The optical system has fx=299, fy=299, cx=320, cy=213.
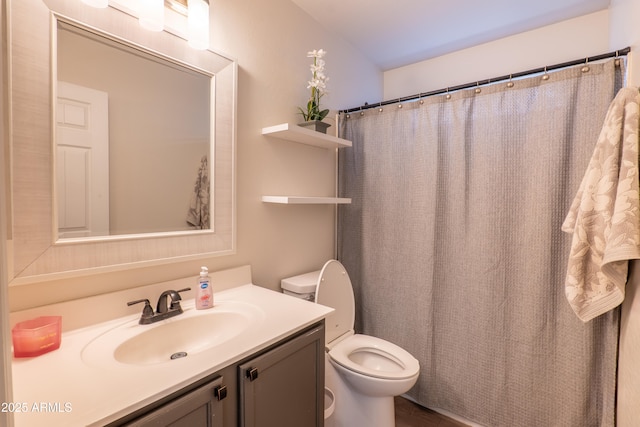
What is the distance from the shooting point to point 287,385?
1.04 meters

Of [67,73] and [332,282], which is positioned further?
[332,282]

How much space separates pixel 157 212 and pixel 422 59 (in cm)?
224

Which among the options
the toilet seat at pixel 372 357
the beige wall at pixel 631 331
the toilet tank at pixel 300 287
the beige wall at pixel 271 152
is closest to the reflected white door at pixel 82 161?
the beige wall at pixel 271 152

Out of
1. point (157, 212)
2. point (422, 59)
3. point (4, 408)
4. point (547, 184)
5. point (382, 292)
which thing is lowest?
point (382, 292)

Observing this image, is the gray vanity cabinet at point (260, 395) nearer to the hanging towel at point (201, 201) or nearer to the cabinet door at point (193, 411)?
the cabinet door at point (193, 411)

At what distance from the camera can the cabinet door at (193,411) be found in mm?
702

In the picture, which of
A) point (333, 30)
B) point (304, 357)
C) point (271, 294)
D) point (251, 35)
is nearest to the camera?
point (304, 357)

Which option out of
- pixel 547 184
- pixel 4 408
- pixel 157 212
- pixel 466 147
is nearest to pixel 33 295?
pixel 157 212

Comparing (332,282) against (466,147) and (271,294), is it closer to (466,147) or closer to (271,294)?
(271,294)

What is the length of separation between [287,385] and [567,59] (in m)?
2.43

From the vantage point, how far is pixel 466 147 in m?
1.72

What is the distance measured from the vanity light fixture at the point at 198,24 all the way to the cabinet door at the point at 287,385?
1.22m

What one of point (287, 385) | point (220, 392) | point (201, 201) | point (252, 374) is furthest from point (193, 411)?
point (201, 201)

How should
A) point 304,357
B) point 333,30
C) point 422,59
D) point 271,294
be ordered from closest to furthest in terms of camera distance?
point 304,357, point 271,294, point 333,30, point 422,59
